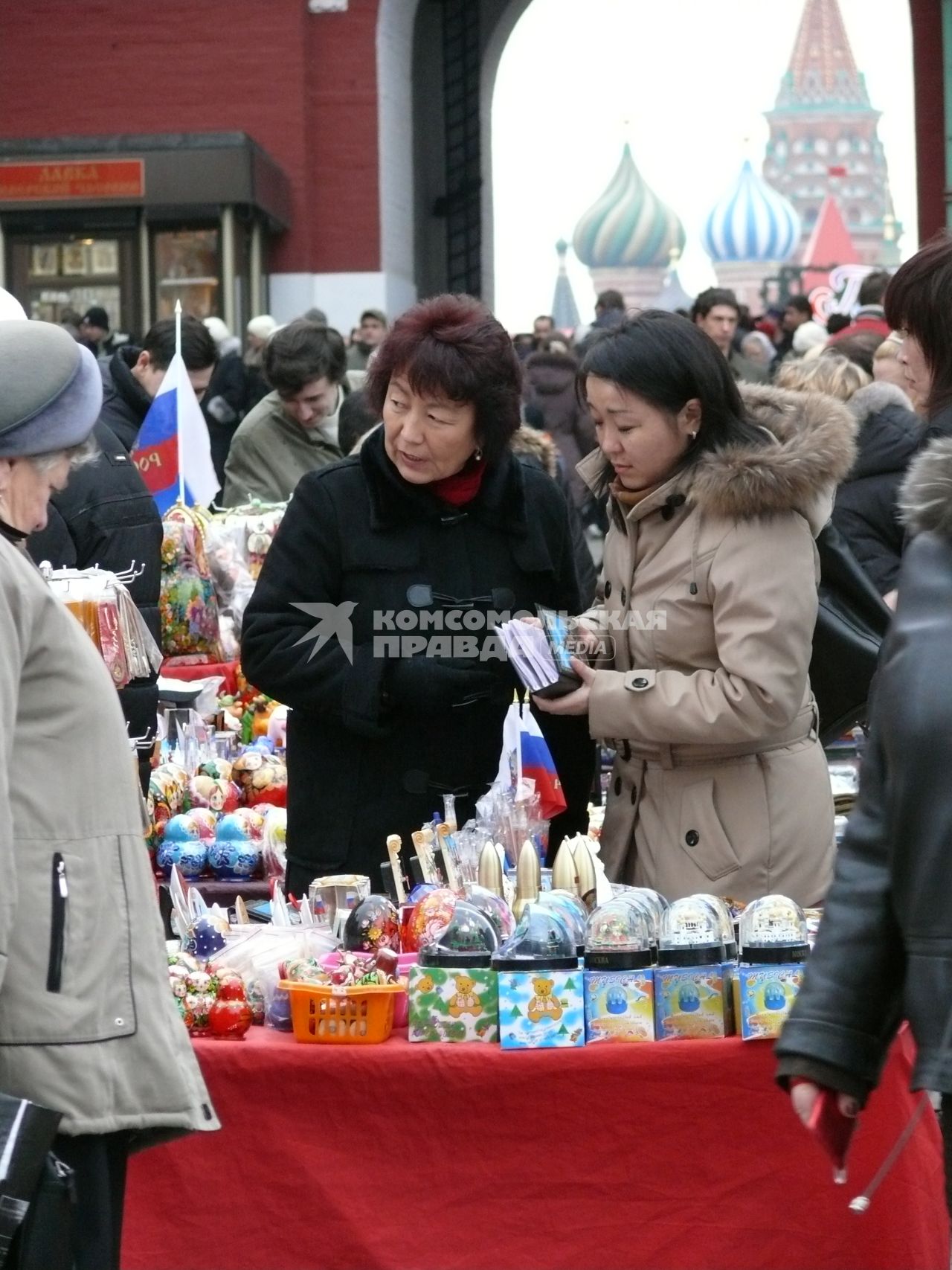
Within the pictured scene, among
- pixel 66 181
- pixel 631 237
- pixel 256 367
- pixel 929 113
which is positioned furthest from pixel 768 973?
pixel 631 237

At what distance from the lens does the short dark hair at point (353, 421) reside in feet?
22.3

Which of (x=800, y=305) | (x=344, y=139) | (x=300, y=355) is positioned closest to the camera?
(x=300, y=355)

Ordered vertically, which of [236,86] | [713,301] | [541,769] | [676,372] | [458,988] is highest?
[236,86]

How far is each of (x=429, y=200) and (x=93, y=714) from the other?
20.2 metres

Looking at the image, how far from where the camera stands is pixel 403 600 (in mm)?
3719

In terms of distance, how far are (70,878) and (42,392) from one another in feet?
2.10

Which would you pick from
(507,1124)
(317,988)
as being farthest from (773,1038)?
(317,988)

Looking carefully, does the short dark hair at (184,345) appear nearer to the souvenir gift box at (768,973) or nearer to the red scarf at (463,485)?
the red scarf at (463,485)

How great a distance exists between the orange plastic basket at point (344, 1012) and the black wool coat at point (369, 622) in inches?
19.0

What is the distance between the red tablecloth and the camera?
10.5 feet

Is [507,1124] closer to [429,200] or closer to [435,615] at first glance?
[435,615]

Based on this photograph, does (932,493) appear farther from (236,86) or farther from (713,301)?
(236,86)

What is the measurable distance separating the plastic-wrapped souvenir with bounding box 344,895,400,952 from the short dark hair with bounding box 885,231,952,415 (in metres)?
1.37

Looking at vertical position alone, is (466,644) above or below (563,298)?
below
